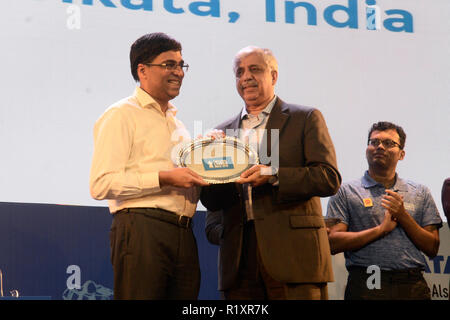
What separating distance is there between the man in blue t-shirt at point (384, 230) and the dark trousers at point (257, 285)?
2.46ft

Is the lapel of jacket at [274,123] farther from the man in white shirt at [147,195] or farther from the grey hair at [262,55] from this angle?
the man in white shirt at [147,195]

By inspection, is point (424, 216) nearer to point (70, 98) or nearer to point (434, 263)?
point (434, 263)

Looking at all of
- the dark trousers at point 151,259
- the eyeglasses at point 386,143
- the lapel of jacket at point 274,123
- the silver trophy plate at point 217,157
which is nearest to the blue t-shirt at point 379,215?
the eyeglasses at point 386,143

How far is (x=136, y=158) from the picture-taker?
307 centimetres

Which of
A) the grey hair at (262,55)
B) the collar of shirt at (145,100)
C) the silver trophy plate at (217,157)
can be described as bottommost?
the silver trophy plate at (217,157)

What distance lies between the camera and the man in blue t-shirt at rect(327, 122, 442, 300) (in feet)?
12.1

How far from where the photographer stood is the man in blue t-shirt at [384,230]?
369cm

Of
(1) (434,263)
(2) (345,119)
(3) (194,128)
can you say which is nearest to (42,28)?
(3) (194,128)

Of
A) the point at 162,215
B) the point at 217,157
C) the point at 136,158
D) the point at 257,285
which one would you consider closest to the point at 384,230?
the point at 257,285

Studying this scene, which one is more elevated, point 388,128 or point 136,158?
point 388,128

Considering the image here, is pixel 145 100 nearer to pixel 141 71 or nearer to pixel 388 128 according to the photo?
pixel 141 71

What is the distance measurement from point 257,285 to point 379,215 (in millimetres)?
1097

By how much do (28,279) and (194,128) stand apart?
122cm
